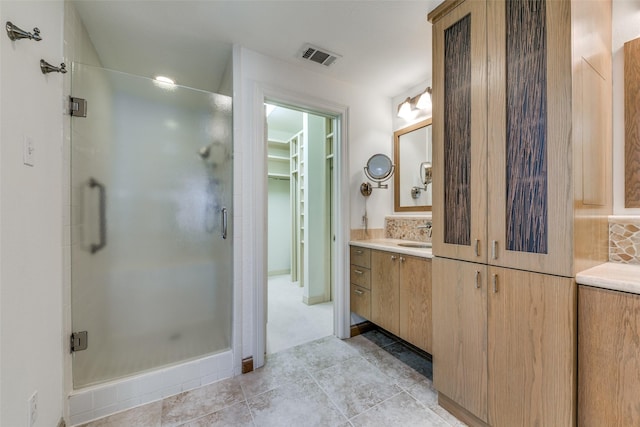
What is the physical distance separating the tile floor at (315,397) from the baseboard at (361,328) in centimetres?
33

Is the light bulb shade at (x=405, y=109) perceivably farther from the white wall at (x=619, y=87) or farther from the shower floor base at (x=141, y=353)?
the shower floor base at (x=141, y=353)

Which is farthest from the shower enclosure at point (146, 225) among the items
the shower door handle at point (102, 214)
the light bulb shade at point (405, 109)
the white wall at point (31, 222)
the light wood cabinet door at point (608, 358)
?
the light wood cabinet door at point (608, 358)

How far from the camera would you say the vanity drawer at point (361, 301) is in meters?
2.30

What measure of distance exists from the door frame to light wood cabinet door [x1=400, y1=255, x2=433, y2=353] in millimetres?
633

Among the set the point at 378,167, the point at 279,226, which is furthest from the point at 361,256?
the point at 279,226

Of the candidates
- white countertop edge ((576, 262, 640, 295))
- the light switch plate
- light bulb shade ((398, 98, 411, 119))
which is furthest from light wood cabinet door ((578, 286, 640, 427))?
the light switch plate

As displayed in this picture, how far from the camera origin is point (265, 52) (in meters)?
2.01

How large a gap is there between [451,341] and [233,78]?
2243 millimetres

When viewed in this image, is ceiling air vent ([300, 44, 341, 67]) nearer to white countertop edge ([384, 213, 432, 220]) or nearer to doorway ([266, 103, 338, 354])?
doorway ([266, 103, 338, 354])

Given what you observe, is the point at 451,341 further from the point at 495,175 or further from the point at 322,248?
the point at 322,248

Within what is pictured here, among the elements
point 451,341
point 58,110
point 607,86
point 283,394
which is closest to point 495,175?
point 607,86

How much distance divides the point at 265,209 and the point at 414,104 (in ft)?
5.47

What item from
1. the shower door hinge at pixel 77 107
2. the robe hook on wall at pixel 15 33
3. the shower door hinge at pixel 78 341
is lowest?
the shower door hinge at pixel 78 341

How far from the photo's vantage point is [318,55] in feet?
6.71
